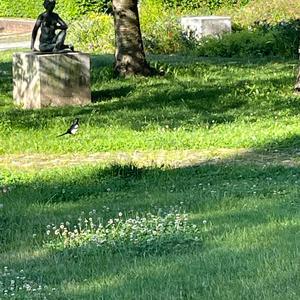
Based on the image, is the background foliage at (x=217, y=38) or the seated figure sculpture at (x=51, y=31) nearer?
the seated figure sculpture at (x=51, y=31)

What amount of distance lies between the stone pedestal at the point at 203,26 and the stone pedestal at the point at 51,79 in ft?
37.3

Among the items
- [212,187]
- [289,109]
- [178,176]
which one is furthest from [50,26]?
[212,187]

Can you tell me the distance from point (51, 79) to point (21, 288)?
1163 cm

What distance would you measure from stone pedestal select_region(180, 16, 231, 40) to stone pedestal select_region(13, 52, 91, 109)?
11.4 m

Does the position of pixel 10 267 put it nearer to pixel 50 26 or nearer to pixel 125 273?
pixel 125 273

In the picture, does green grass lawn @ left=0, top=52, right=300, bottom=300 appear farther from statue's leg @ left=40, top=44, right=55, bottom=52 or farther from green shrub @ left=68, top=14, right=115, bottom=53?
green shrub @ left=68, top=14, right=115, bottom=53

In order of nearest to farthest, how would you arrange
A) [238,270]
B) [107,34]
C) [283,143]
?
[238,270] → [283,143] → [107,34]

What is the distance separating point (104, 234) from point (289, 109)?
9.28m

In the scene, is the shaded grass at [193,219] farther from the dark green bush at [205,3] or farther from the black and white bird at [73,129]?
the dark green bush at [205,3]

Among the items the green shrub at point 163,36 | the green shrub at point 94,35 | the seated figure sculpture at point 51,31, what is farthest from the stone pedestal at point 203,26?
the seated figure sculpture at point 51,31

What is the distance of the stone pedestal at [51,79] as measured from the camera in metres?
16.2

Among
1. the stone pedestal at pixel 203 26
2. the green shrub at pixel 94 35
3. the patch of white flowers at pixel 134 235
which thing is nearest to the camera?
Result: the patch of white flowers at pixel 134 235

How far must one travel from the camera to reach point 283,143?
1246 cm

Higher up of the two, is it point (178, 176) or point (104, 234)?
point (104, 234)
